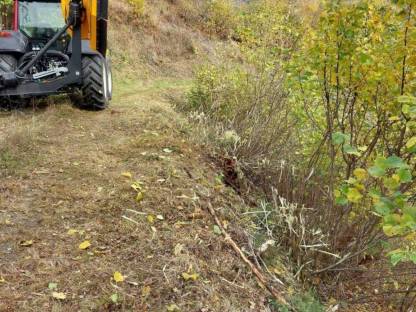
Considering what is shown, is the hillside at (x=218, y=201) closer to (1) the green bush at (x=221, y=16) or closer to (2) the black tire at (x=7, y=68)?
(2) the black tire at (x=7, y=68)

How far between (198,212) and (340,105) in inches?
60.9

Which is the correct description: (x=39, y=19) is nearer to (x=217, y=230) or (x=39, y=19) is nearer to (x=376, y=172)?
(x=217, y=230)

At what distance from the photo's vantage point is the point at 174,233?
3412 millimetres

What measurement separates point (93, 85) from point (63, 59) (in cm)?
75

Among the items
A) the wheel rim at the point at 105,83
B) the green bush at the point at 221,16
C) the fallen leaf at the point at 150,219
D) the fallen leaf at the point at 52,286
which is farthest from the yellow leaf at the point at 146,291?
the green bush at the point at 221,16

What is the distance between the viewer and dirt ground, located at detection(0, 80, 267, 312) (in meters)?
2.81

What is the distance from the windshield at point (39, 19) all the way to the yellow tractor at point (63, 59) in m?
0.02

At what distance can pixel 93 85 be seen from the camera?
20.5ft

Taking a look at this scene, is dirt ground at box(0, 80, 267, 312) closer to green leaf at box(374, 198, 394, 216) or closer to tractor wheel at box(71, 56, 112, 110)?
tractor wheel at box(71, 56, 112, 110)

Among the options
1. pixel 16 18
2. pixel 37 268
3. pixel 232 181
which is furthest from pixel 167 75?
pixel 37 268

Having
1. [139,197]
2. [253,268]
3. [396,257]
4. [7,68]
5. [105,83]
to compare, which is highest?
[396,257]

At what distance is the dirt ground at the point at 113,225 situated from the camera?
110 inches

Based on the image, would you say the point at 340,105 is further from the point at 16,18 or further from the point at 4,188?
the point at 16,18

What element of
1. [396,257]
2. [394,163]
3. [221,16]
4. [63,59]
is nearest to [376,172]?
[394,163]
